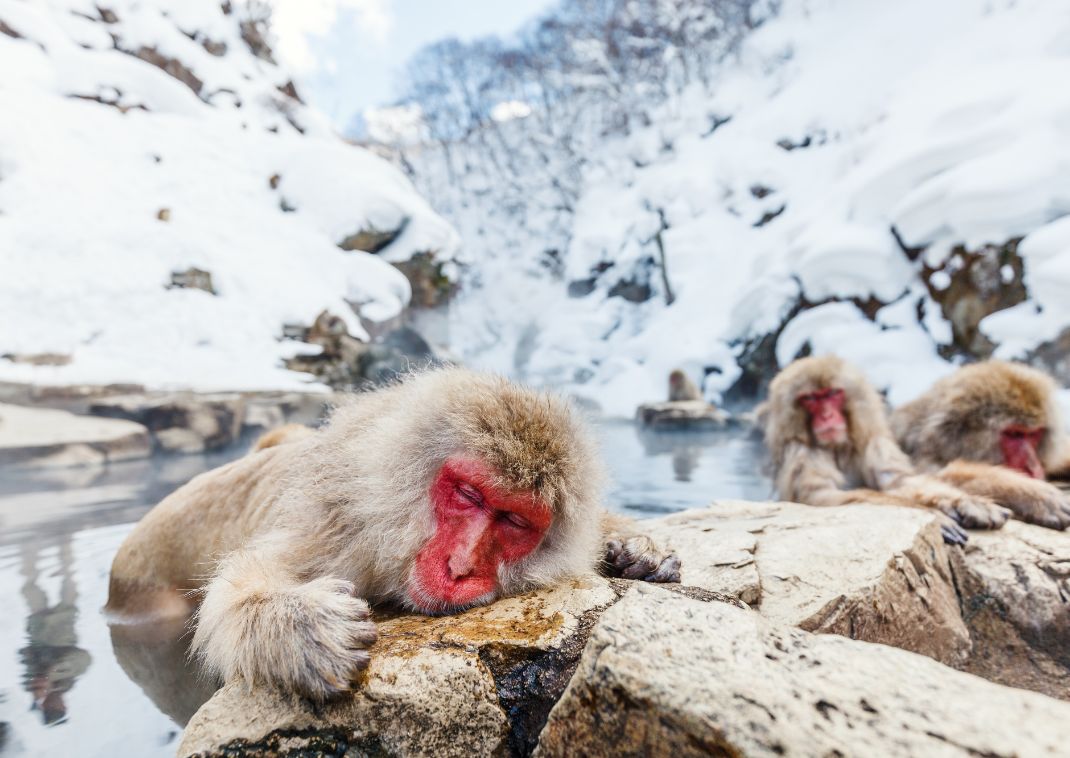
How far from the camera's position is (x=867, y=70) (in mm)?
14977

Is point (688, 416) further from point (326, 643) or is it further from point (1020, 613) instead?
point (326, 643)

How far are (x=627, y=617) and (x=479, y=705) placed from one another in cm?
37

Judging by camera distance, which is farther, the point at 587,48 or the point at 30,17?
the point at 587,48

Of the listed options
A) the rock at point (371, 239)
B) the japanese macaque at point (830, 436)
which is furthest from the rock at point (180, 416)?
the japanese macaque at point (830, 436)

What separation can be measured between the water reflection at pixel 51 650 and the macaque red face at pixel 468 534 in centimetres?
117

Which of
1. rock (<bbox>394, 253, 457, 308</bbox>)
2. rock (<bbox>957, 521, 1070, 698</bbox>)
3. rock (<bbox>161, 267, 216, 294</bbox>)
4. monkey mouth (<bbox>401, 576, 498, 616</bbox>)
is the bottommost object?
rock (<bbox>957, 521, 1070, 698</bbox>)

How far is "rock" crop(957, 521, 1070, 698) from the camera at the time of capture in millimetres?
1931

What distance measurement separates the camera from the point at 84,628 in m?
2.37

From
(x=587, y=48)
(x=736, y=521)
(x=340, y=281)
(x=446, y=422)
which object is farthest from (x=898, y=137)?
(x=587, y=48)

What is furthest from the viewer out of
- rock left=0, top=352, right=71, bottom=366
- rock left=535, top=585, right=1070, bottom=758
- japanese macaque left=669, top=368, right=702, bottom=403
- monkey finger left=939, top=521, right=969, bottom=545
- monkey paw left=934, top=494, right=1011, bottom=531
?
japanese macaque left=669, top=368, right=702, bottom=403

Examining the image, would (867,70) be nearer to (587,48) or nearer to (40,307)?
(587,48)

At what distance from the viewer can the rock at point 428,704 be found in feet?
3.91

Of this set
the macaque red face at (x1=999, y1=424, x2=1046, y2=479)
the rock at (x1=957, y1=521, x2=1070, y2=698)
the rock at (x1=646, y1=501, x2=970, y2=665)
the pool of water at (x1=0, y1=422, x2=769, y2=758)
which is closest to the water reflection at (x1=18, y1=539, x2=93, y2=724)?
the pool of water at (x1=0, y1=422, x2=769, y2=758)

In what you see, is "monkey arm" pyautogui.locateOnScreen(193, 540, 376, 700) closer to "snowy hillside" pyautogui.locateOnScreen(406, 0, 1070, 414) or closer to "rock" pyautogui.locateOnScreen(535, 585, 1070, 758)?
"rock" pyautogui.locateOnScreen(535, 585, 1070, 758)
